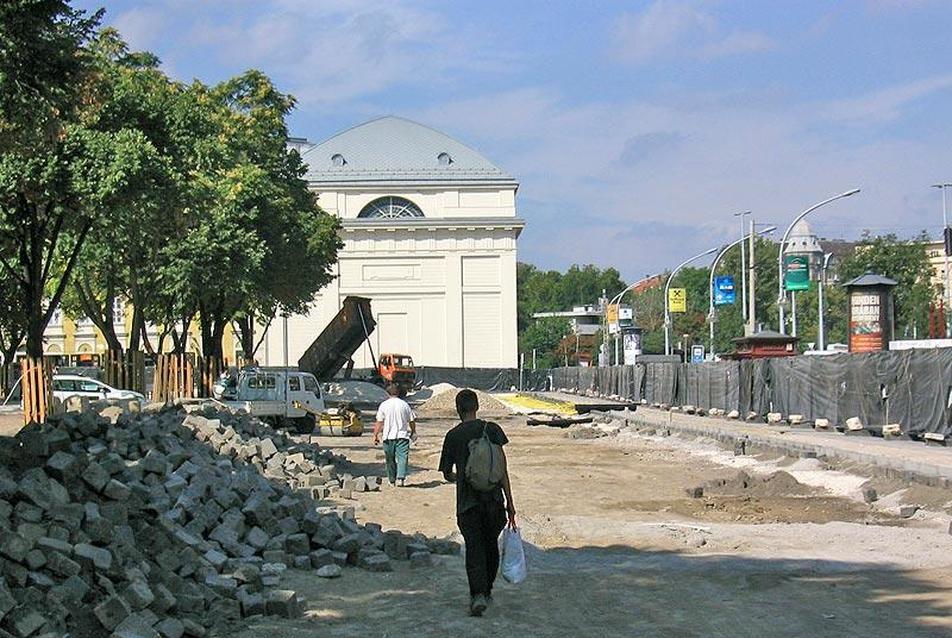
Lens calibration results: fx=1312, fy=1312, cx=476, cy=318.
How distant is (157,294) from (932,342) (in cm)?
2497

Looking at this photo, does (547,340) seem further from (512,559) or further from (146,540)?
(512,559)

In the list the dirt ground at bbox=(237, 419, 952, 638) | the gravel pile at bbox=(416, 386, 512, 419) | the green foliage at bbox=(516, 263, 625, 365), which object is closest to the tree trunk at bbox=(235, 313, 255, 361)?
the gravel pile at bbox=(416, 386, 512, 419)

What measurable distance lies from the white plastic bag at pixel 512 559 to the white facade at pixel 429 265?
285 feet

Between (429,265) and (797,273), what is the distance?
51.5 m

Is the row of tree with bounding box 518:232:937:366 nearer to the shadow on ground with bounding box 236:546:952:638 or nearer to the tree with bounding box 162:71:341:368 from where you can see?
the tree with bounding box 162:71:341:368

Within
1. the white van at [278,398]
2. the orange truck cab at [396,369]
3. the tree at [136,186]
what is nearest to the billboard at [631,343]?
the orange truck cab at [396,369]

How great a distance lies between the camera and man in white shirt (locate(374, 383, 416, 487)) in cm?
1855

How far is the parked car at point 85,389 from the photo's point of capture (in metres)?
37.2

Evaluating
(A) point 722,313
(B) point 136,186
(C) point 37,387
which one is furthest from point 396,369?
(A) point 722,313

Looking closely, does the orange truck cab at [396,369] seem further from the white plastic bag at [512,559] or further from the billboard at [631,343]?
the white plastic bag at [512,559]

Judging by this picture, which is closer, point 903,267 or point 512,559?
point 512,559

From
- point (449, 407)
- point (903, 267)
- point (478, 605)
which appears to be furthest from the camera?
point (903, 267)

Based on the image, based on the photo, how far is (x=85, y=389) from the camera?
124ft

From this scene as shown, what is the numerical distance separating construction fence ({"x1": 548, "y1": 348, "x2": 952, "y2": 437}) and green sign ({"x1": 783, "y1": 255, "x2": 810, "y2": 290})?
190 inches
